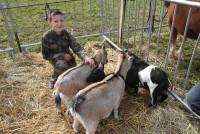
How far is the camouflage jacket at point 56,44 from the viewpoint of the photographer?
14.4 feet

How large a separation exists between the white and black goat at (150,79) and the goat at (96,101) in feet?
1.23

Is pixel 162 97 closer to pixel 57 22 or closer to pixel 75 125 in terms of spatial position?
pixel 75 125

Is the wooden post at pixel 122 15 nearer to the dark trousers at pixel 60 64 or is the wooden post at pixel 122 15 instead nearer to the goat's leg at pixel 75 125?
the dark trousers at pixel 60 64

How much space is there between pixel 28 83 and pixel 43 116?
0.96 metres

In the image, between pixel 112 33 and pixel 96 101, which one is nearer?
pixel 96 101

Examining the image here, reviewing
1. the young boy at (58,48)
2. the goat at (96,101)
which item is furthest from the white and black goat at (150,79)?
the young boy at (58,48)

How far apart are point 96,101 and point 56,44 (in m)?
1.67

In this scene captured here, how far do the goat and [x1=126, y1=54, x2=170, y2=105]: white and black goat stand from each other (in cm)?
37

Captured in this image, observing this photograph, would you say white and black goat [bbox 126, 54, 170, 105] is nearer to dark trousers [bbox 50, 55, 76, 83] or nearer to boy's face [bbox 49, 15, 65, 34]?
dark trousers [bbox 50, 55, 76, 83]

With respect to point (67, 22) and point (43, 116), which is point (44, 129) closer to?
point (43, 116)

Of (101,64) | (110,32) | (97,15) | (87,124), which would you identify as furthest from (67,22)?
(87,124)

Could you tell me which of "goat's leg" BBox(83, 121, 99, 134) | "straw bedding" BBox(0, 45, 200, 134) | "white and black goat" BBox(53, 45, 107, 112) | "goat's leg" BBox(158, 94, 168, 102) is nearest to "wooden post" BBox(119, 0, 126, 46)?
"white and black goat" BBox(53, 45, 107, 112)

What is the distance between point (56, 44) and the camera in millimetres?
4453

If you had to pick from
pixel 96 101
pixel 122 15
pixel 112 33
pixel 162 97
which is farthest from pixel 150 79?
pixel 112 33
